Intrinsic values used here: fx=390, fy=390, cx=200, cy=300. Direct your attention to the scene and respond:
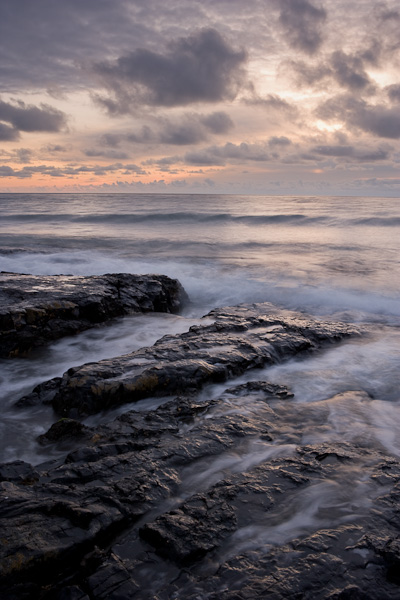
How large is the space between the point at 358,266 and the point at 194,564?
43.3ft

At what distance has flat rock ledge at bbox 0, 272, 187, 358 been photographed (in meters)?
5.83

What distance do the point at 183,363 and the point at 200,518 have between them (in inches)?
89.8

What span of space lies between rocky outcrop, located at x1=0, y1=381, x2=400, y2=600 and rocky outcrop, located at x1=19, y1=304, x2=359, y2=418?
0.61 metres

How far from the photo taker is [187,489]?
2795mm

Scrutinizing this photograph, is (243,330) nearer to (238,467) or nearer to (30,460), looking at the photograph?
(238,467)

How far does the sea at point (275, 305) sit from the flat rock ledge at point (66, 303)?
0.23 metres

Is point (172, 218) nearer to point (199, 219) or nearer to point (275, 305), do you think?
point (199, 219)

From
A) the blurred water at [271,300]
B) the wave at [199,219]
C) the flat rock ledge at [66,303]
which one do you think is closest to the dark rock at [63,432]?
the blurred water at [271,300]

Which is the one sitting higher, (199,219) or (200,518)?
(199,219)

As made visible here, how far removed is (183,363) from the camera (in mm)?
4648

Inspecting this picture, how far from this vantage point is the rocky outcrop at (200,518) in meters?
2.02

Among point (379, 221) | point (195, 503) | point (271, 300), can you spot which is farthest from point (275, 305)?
point (379, 221)

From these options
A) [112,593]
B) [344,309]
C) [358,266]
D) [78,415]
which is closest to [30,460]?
[78,415]

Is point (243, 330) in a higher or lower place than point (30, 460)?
higher
